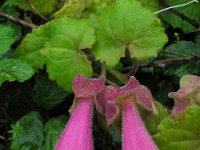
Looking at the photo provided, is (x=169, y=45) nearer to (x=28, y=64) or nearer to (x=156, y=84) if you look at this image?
(x=156, y=84)

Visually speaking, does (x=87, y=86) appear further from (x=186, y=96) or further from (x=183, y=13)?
(x=183, y=13)

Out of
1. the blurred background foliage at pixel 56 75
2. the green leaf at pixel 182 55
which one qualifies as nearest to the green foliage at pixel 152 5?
the blurred background foliage at pixel 56 75

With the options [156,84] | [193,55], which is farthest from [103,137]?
[193,55]

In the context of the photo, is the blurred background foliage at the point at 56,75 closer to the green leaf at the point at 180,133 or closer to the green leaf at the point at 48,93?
the green leaf at the point at 48,93

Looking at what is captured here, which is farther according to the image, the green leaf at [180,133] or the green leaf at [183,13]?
the green leaf at [183,13]

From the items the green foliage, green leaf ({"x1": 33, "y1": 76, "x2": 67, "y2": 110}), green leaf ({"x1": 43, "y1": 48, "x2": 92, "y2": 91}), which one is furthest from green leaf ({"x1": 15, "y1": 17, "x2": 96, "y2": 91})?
the green foliage

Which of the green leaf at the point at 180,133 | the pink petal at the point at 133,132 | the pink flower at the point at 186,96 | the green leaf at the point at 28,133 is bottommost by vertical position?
the green leaf at the point at 28,133
